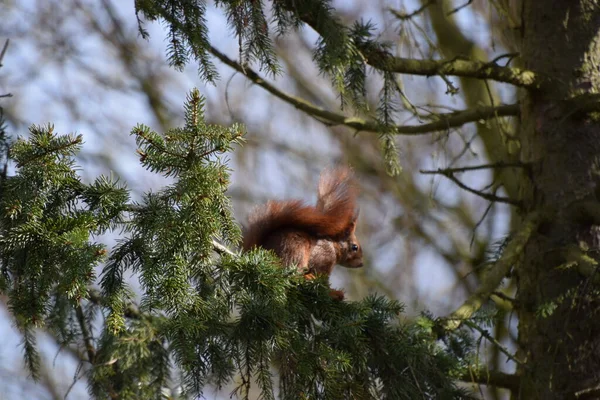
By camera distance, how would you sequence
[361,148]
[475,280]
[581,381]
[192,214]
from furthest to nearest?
[361,148], [475,280], [581,381], [192,214]

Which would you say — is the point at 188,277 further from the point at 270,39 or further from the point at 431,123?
the point at 431,123

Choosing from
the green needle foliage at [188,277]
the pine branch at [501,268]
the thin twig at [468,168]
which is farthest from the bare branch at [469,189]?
the green needle foliage at [188,277]

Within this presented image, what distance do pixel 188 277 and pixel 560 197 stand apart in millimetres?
1611

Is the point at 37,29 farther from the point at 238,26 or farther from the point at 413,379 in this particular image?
the point at 413,379

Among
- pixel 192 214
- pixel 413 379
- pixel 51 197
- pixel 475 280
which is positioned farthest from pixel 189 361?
pixel 475 280

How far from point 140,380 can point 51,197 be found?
0.85m

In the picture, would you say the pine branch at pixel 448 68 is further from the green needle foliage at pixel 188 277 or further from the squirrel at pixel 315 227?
the green needle foliage at pixel 188 277

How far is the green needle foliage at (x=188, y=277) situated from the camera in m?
1.74

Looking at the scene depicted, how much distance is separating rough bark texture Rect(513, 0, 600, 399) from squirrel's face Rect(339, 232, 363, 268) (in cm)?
80

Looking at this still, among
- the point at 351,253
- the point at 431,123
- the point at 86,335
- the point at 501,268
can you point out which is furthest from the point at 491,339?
the point at 86,335

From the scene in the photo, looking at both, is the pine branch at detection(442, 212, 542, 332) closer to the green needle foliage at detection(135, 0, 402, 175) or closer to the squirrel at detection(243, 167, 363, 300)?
the squirrel at detection(243, 167, 363, 300)

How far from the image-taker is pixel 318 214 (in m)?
3.09

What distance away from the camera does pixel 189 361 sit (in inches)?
72.1

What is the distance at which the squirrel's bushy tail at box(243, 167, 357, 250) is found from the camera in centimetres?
292
